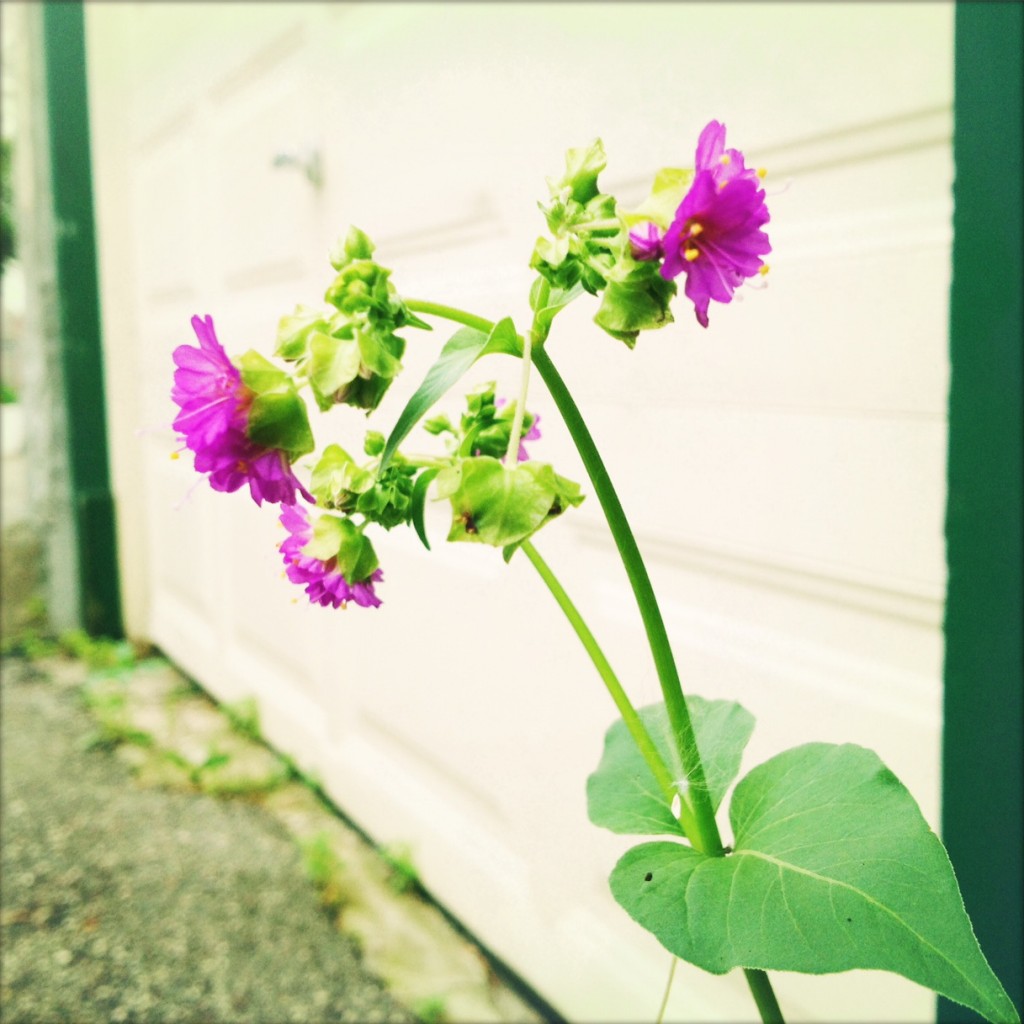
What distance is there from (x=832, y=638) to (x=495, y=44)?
851mm

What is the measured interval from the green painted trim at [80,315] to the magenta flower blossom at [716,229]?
9.04 ft

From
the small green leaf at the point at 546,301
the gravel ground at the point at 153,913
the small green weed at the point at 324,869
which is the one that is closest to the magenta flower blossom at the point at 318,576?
the small green leaf at the point at 546,301

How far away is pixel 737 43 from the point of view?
945mm

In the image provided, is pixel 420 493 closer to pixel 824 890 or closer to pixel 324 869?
pixel 824 890

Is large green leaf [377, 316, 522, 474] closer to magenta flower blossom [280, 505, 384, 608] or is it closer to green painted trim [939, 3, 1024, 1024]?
magenta flower blossom [280, 505, 384, 608]

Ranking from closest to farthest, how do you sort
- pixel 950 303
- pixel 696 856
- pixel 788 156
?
pixel 696 856
pixel 950 303
pixel 788 156

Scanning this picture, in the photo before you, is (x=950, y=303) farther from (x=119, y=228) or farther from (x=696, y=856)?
(x=119, y=228)

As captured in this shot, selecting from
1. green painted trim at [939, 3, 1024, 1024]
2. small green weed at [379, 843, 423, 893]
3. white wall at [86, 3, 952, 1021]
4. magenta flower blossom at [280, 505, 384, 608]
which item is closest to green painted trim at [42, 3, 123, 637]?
white wall at [86, 3, 952, 1021]

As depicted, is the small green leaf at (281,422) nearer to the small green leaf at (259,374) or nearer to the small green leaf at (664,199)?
the small green leaf at (259,374)

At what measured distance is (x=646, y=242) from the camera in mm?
298

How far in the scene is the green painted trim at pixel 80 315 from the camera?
260 cm

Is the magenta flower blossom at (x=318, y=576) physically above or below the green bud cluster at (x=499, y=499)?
below

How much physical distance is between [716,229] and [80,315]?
279 cm

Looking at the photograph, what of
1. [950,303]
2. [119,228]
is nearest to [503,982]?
[950,303]
